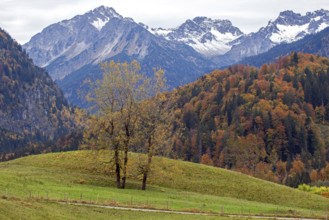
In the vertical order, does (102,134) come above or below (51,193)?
above

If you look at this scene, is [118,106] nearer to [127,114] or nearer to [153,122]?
[127,114]

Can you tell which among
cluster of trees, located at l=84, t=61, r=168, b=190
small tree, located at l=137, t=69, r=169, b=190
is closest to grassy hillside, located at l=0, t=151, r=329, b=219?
cluster of trees, located at l=84, t=61, r=168, b=190

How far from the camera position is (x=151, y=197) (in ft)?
232

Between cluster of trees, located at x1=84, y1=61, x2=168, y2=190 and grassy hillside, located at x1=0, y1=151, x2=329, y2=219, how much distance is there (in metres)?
4.39

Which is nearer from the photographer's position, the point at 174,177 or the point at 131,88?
the point at 131,88

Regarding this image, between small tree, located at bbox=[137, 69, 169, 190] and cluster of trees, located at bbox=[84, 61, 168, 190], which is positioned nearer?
small tree, located at bbox=[137, 69, 169, 190]

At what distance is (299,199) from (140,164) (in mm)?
25769

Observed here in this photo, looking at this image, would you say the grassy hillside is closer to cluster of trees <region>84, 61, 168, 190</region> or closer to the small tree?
cluster of trees <region>84, 61, 168, 190</region>

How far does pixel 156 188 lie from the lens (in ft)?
270

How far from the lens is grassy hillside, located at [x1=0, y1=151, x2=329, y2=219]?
208 ft

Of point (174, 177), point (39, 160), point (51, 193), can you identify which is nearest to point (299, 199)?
point (174, 177)

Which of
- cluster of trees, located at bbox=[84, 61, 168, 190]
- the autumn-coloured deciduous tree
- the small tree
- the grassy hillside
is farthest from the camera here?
the autumn-coloured deciduous tree

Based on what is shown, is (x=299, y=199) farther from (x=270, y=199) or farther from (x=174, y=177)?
(x=174, y=177)

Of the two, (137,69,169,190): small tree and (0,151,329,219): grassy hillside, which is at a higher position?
(137,69,169,190): small tree
